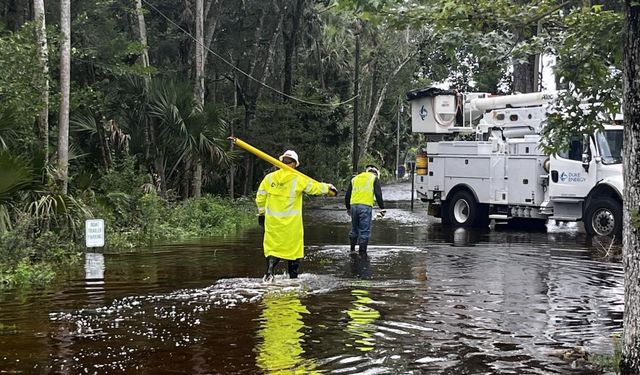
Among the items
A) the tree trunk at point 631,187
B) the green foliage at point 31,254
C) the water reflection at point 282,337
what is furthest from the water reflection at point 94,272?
the tree trunk at point 631,187

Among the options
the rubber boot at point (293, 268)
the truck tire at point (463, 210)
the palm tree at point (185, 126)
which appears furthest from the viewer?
the truck tire at point (463, 210)

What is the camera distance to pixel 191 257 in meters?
14.9

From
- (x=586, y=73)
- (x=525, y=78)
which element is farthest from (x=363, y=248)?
(x=525, y=78)

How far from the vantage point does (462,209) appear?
23250 mm

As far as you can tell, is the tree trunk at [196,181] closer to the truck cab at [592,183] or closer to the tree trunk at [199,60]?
the tree trunk at [199,60]

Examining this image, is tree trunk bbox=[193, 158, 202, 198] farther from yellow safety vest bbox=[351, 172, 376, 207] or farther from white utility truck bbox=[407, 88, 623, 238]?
yellow safety vest bbox=[351, 172, 376, 207]

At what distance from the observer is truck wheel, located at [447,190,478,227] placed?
2270 centimetres

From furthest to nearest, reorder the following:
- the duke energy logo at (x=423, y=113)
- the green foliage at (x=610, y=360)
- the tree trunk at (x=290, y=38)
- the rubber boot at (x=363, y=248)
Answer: the tree trunk at (x=290, y=38) < the duke energy logo at (x=423, y=113) < the rubber boot at (x=363, y=248) < the green foliage at (x=610, y=360)

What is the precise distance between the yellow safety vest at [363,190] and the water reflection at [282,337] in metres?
5.23

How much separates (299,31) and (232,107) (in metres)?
4.26

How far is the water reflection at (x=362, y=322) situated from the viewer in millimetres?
7660

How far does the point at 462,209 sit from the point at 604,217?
4.85 metres

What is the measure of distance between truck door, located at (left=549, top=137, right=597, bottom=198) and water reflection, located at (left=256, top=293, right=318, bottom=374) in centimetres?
1138

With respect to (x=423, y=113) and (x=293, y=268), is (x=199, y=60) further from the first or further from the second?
(x=293, y=268)
